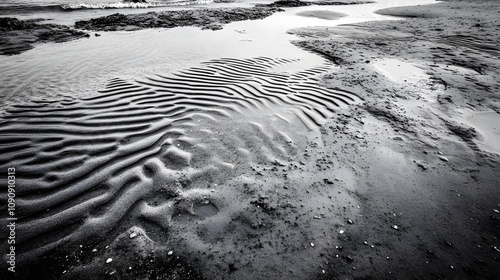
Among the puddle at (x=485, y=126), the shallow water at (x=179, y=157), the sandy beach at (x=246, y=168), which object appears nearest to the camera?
the sandy beach at (x=246, y=168)

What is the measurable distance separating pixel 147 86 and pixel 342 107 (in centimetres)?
378

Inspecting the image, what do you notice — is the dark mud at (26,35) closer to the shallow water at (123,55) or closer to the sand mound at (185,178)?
the shallow water at (123,55)

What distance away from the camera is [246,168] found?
9.36 feet

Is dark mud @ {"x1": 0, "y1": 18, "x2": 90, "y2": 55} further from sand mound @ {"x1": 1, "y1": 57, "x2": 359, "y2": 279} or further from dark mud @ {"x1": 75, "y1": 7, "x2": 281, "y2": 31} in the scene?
sand mound @ {"x1": 1, "y1": 57, "x2": 359, "y2": 279}

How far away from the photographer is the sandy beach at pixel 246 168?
6.45ft

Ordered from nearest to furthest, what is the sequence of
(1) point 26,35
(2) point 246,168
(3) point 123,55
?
(2) point 246,168, (3) point 123,55, (1) point 26,35

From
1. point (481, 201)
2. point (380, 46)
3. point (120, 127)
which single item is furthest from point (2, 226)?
point (380, 46)

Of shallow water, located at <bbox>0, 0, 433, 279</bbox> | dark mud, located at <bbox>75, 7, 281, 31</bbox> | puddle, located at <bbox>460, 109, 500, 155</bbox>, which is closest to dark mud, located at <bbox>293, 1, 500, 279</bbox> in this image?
puddle, located at <bbox>460, 109, 500, 155</bbox>

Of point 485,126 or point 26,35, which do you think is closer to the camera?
point 485,126

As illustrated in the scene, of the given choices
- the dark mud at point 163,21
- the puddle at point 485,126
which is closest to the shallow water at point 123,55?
the dark mud at point 163,21

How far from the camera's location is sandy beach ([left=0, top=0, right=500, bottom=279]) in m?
1.97

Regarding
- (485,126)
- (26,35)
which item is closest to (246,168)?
(485,126)

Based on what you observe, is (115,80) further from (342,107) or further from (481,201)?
(481,201)

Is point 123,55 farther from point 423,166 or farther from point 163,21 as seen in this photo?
point 423,166
